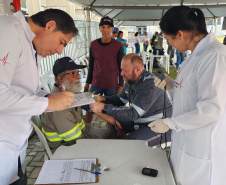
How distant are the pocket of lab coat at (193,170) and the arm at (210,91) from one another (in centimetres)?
24

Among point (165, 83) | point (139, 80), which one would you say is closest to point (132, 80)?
point (139, 80)

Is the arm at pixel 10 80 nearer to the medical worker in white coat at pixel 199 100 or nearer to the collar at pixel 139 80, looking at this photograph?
the medical worker in white coat at pixel 199 100

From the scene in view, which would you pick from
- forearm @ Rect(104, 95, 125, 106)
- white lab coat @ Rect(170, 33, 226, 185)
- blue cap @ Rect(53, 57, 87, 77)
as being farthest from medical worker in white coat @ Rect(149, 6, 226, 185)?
forearm @ Rect(104, 95, 125, 106)

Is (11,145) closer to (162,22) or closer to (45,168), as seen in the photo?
(45,168)

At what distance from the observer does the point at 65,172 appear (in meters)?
1.27

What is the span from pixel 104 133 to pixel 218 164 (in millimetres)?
1485

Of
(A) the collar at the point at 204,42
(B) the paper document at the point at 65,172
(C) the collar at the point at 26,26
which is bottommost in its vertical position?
(B) the paper document at the point at 65,172

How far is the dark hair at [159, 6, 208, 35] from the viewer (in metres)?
1.12

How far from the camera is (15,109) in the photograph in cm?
104

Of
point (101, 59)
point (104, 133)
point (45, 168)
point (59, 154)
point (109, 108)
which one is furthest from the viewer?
point (101, 59)

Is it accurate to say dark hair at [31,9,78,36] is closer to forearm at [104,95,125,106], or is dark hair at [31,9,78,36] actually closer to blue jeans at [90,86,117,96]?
forearm at [104,95,125,106]

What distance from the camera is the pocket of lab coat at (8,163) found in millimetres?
1187

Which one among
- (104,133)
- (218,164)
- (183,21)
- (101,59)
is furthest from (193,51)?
(101,59)

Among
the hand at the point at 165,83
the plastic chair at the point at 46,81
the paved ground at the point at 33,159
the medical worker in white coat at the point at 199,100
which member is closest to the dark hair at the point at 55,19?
the medical worker in white coat at the point at 199,100
